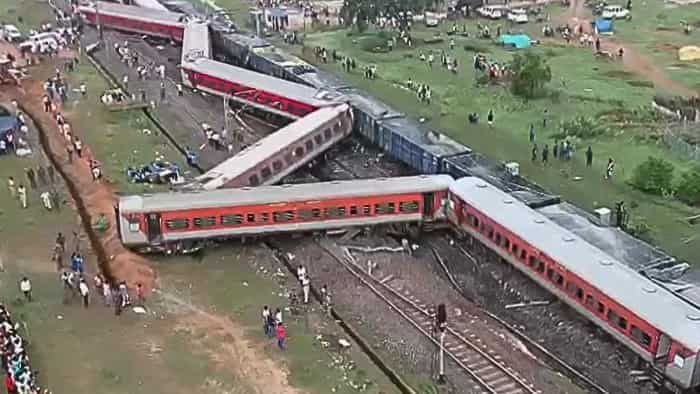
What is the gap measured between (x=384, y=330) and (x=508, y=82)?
3017 cm

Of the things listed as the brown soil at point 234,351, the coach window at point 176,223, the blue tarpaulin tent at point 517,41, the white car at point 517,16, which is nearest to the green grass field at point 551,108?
the blue tarpaulin tent at point 517,41

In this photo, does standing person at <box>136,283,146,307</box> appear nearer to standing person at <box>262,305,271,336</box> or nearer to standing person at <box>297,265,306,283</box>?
standing person at <box>262,305,271,336</box>

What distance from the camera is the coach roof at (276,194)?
1292 inches

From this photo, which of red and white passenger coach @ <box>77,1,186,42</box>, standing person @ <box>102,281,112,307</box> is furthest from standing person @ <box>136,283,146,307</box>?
red and white passenger coach @ <box>77,1,186,42</box>

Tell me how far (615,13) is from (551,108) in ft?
97.4

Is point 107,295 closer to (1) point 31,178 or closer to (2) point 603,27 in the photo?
(1) point 31,178

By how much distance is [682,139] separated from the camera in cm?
4491

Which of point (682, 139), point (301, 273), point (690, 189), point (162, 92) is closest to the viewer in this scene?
point (301, 273)

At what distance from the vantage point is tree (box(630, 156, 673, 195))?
127 ft

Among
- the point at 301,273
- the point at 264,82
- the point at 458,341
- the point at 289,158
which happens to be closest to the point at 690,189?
the point at 458,341

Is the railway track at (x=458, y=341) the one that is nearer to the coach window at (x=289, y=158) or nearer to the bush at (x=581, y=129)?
the coach window at (x=289, y=158)

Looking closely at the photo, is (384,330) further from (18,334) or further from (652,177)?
(652,177)

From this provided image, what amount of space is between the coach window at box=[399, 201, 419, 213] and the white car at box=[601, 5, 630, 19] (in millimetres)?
47435

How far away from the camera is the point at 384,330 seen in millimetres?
28562
